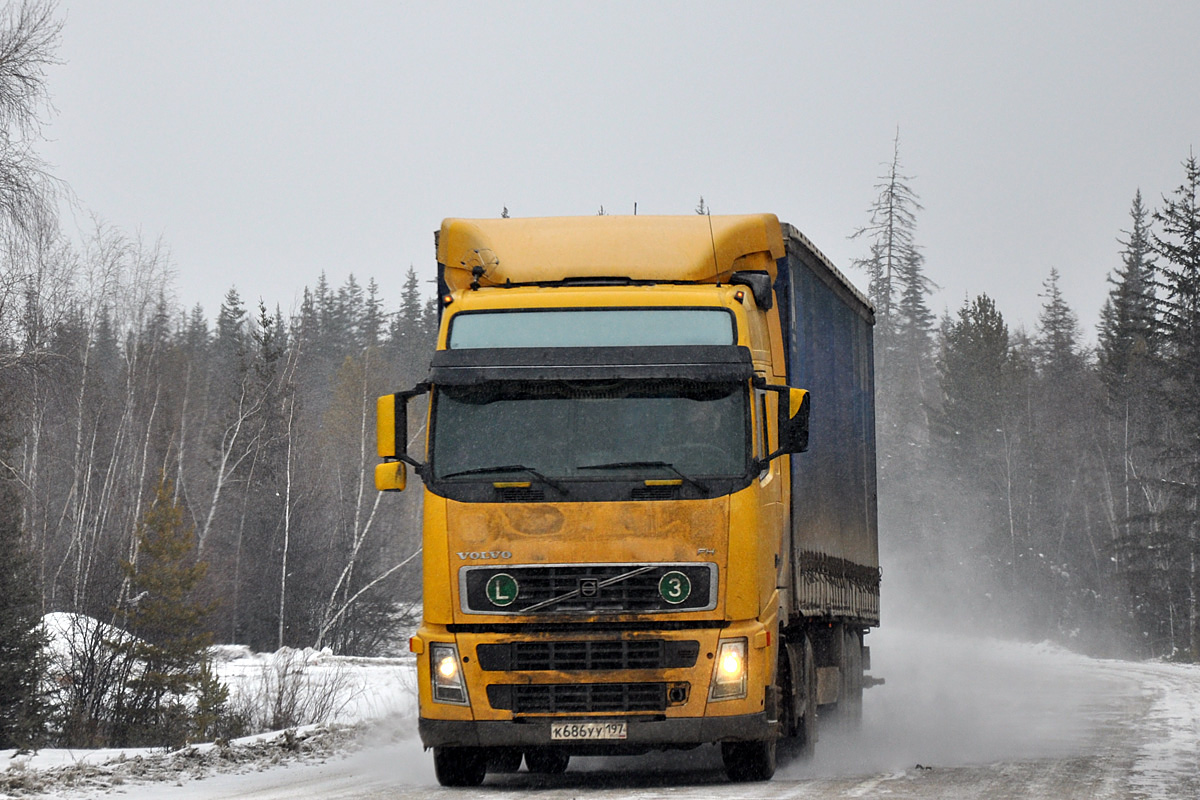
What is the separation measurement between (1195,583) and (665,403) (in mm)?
37779

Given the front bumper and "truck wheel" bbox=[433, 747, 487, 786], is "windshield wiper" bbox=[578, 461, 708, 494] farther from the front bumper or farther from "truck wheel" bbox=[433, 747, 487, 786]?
"truck wheel" bbox=[433, 747, 487, 786]

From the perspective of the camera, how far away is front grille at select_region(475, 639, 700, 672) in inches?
403

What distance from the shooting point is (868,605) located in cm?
1680

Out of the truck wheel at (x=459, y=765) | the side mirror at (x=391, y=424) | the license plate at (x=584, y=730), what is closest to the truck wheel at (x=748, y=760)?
the license plate at (x=584, y=730)

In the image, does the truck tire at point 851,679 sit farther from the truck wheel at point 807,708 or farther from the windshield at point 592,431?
the windshield at point 592,431

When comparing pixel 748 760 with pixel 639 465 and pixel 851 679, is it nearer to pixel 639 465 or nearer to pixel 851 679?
pixel 639 465

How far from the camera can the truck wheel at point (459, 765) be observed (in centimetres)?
1112

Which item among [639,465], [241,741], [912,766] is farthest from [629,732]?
[241,741]

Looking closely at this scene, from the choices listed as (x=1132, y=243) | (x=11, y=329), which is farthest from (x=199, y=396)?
(x=1132, y=243)

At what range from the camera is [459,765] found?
36.7ft

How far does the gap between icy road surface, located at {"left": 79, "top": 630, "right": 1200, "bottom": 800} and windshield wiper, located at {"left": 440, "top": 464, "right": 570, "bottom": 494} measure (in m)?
1.97

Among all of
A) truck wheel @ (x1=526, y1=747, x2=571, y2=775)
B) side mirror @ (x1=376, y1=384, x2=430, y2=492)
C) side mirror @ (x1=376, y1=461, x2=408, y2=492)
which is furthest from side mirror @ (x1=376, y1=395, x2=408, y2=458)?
truck wheel @ (x1=526, y1=747, x2=571, y2=775)

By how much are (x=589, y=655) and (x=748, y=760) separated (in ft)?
5.14

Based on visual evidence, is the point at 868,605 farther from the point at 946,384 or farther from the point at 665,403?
the point at 946,384
